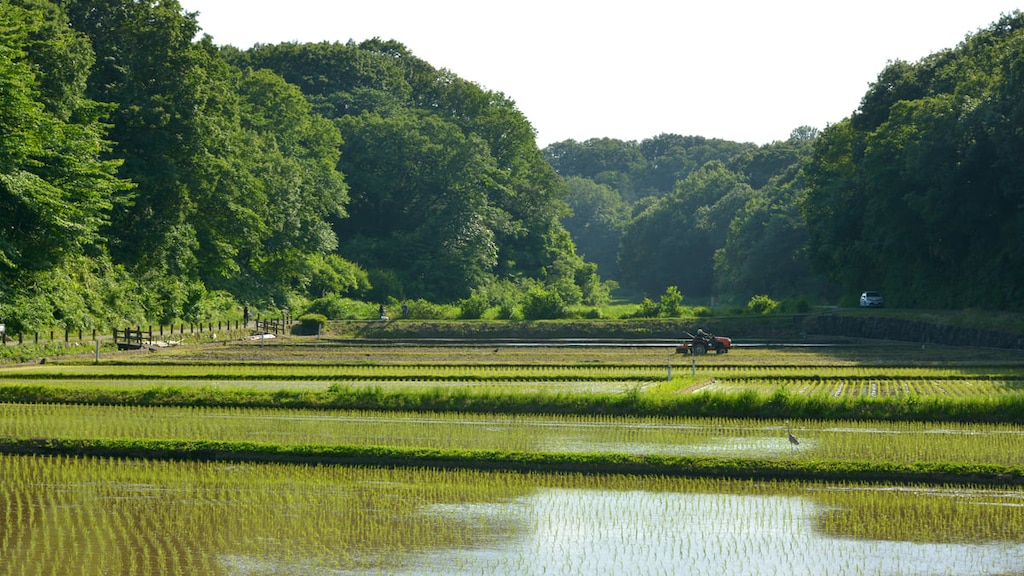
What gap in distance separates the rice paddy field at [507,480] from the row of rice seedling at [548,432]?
109 millimetres

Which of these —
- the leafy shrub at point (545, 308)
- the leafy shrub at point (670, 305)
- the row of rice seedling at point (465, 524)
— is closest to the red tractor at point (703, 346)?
the leafy shrub at point (545, 308)

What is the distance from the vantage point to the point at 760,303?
6825cm

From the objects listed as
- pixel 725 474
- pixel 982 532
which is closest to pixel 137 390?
pixel 725 474

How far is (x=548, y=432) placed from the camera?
22.8m

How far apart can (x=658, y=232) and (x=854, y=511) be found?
126 meters

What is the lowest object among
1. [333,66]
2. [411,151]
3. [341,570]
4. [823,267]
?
[341,570]

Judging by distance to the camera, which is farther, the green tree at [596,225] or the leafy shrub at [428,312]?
the green tree at [596,225]

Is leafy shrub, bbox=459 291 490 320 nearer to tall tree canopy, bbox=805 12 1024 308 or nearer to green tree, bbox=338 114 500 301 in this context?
green tree, bbox=338 114 500 301

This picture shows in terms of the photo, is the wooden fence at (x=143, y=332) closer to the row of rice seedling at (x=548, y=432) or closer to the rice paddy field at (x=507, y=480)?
the rice paddy field at (x=507, y=480)

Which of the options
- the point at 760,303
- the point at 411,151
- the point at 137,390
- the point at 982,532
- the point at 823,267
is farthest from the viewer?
the point at 411,151

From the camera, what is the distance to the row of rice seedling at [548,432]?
66.2 ft

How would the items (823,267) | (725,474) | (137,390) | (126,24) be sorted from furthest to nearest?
(823,267) < (126,24) < (137,390) < (725,474)

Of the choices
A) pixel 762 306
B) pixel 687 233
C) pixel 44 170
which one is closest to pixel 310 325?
pixel 44 170

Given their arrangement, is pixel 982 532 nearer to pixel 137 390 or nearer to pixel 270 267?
pixel 137 390
